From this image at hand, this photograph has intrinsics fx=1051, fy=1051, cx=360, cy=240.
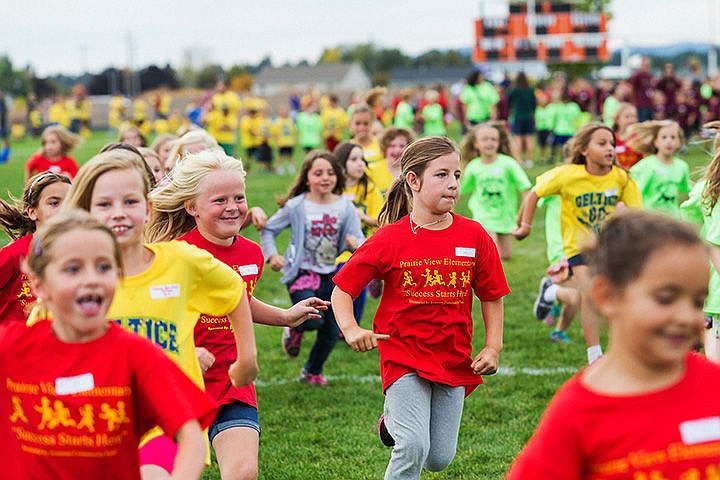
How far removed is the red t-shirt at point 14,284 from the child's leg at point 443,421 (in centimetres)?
195

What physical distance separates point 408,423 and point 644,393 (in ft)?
7.50

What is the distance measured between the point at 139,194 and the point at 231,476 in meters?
1.35

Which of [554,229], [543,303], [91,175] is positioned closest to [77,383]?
[91,175]

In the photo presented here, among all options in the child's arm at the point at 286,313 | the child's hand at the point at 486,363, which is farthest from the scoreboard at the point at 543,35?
the child's arm at the point at 286,313

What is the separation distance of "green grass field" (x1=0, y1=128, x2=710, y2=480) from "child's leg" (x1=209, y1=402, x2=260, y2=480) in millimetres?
1468

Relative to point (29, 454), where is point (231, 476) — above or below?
below

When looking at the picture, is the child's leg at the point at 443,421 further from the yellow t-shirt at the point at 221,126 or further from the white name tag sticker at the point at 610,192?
the yellow t-shirt at the point at 221,126

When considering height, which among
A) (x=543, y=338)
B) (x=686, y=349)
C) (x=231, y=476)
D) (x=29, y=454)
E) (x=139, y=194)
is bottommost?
(x=543, y=338)

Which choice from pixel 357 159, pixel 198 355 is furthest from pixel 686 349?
pixel 357 159

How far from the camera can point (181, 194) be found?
4.96 meters

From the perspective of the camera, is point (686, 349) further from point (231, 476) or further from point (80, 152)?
point (80, 152)

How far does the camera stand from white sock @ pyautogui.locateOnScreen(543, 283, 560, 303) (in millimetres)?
8766

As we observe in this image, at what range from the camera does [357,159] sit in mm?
9102

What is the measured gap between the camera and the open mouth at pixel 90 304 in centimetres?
288
